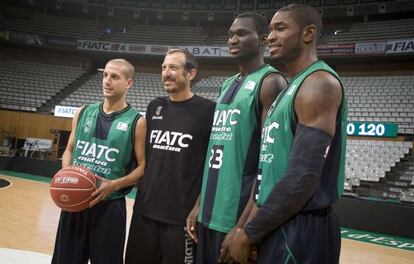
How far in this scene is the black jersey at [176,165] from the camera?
210 centimetres

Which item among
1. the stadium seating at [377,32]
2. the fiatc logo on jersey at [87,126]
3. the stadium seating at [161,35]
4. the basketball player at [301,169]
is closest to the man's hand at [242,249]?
the basketball player at [301,169]

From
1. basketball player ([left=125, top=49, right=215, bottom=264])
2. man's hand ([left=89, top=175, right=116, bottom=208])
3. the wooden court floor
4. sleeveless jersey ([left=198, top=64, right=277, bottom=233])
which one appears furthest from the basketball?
Answer: the wooden court floor

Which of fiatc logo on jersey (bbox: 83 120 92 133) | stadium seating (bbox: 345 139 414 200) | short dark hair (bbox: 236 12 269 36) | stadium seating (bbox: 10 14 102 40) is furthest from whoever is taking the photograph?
stadium seating (bbox: 10 14 102 40)

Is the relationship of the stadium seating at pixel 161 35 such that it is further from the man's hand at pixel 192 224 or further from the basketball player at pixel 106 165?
the man's hand at pixel 192 224

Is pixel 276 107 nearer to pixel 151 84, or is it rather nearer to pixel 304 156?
pixel 304 156

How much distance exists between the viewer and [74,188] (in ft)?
6.93

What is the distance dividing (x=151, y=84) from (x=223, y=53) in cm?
339

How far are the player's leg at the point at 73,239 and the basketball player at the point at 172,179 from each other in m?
0.26

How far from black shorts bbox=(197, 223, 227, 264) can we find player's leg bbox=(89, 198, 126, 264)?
2.03 feet

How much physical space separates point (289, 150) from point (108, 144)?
123 cm

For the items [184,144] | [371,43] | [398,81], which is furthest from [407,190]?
[184,144]

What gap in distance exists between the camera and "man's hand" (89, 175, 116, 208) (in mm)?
2104

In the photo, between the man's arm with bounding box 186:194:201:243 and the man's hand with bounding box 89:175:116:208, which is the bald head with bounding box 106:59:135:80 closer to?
the man's hand with bounding box 89:175:116:208

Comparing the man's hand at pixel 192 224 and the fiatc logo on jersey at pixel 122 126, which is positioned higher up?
the fiatc logo on jersey at pixel 122 126
